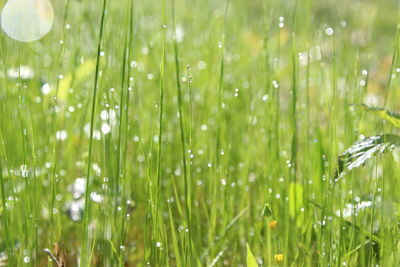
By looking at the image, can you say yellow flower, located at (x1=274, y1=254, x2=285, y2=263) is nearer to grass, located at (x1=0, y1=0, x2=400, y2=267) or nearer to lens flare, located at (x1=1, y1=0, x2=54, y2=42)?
grass, located at (x1=0, y1=0, x2=400, y2=267)

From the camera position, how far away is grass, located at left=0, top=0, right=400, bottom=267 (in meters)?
0.91

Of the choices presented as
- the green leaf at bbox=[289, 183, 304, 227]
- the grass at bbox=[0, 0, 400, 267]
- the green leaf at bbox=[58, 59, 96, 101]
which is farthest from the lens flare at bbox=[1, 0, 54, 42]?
the green leaf at bbox=[289, 183, 304, 227]

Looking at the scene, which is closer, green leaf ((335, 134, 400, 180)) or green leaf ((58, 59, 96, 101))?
green leaf ((335, 134, 400, 180))

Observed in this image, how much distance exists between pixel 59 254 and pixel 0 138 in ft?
0.73

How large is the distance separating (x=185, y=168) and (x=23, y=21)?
19.9 inches

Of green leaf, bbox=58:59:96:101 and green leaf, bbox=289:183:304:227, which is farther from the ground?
green leaf, bbox=58:59:96:101

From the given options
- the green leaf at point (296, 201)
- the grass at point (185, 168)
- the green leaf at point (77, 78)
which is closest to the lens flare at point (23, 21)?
the grass at point (185, 168)

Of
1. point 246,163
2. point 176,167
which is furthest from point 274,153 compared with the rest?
point 176,167

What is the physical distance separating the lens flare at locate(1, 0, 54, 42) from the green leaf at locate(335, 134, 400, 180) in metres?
0.62

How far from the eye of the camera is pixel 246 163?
128cm

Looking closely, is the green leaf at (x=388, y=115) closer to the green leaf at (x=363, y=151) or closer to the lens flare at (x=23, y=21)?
the green leaf at (x=363, y=151)

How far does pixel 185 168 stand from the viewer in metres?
0.90

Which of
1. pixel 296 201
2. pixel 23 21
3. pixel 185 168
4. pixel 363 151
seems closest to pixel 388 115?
pixel 363 151

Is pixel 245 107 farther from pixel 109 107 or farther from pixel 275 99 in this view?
pixel 109 107
